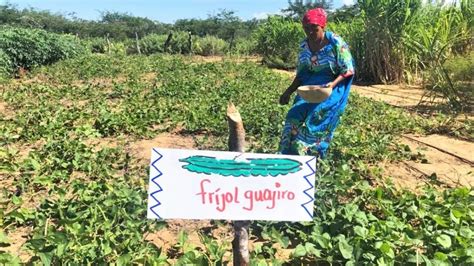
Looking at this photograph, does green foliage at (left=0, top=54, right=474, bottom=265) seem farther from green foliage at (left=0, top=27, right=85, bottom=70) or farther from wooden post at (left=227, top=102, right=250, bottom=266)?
green foliage at (left=0, top=27, right=85, bottom=70)

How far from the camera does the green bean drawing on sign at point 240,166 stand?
78.3 inches

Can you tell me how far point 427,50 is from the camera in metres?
7.26

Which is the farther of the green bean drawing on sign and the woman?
the woman

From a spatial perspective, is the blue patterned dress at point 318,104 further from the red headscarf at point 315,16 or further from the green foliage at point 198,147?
the green foliage at point 198,147

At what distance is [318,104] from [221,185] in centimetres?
176

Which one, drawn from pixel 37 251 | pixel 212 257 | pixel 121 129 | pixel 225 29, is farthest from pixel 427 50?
pixel 225 29

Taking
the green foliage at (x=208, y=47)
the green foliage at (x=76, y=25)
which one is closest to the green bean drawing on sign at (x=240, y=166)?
the green foliage at (x=208, y=47)

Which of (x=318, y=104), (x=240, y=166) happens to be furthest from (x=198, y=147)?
(x=240, y=166)

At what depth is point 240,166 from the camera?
2.01m

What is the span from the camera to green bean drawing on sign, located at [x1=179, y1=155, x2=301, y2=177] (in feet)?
6.53

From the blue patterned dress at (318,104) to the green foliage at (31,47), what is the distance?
12822 millimetres

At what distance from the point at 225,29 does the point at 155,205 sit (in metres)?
53.1

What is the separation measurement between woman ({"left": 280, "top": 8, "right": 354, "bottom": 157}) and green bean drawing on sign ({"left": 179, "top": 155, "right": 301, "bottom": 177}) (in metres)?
1.48

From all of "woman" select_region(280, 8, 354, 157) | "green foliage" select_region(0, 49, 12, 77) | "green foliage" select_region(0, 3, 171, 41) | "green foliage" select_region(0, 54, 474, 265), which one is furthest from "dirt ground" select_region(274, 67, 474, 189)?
"green foliage" select_region(0, 3, 171, 41)
